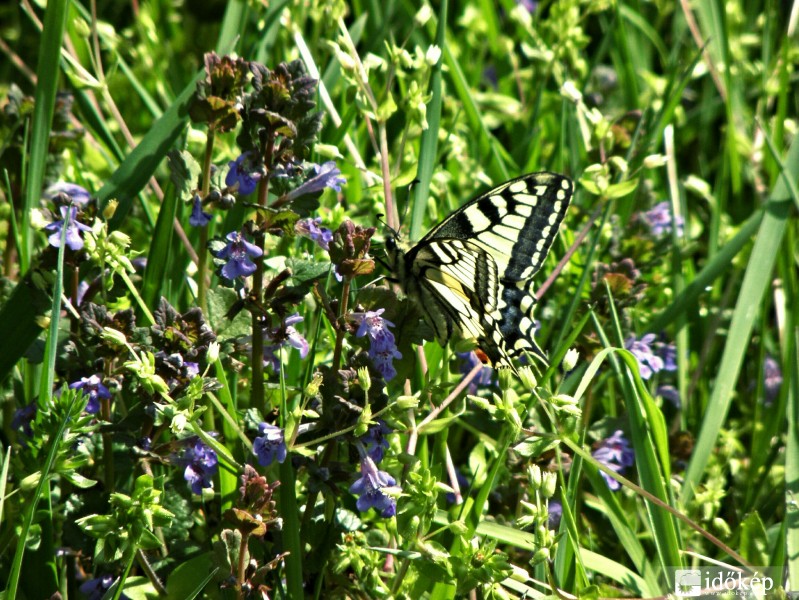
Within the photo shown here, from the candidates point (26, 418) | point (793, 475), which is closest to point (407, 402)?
point (26, 418)

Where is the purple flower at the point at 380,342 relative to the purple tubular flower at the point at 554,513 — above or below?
above

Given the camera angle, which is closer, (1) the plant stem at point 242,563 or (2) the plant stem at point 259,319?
(1) the plant stem at point 242,563

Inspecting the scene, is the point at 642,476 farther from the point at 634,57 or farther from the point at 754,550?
the point at 634,57

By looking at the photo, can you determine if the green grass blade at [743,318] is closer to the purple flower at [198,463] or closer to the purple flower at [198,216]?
the purple flower at [198,463]

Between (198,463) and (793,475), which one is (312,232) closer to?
(198,463)

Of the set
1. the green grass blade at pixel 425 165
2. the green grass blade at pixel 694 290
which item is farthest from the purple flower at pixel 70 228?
the green grass blade at pixel 694 290

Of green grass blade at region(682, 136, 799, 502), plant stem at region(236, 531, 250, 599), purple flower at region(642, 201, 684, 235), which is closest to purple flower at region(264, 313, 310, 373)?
plant stem at region(236, 531, 250, 599)

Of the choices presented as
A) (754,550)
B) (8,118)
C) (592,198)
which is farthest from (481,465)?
(8,118)
